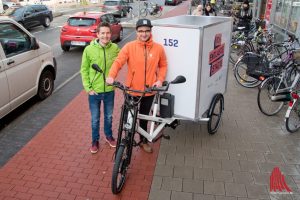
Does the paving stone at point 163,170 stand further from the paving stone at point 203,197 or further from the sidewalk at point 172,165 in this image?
the paving stone at point 203,197

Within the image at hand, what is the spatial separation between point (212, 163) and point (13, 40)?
14.2 feet

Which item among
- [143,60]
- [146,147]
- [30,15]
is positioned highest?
[143,60]

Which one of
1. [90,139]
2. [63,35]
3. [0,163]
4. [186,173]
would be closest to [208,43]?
[186,173]

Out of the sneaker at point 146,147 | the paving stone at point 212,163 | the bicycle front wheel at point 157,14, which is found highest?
the sneaker at point 146,147

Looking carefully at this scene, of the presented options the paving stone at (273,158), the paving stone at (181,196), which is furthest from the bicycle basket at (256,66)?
the paving stone at (181,196)

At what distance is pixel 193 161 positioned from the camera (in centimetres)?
473

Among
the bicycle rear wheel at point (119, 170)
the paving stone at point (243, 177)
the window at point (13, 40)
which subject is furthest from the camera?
the window at point (13, 40)

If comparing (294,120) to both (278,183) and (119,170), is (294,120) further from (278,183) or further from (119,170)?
(119,170)

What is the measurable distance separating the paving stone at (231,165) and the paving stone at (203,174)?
0.85 ft

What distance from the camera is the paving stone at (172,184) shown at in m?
4.11

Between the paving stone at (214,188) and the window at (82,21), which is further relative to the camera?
the window at (82,21)

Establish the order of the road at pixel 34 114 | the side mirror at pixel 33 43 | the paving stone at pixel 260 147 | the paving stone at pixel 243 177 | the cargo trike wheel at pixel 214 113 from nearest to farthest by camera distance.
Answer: the paving stone at pixel 243 177, the paving stone at pixel 260 147, the cargo trike wheel at pixel 214 113, the road at pixel 34 114, the side mirror at pixel 33 43

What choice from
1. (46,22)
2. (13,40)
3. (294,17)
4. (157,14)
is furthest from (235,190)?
(157,14)

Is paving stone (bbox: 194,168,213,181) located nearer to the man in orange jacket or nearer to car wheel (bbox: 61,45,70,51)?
the man in orange jacket
